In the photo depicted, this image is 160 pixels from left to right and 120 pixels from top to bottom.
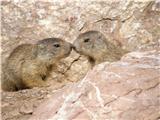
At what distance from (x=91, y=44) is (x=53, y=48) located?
1.75 feet

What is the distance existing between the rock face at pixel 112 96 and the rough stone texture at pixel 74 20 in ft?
8.01

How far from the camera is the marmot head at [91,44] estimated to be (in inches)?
326

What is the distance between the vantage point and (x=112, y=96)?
5.68 metres

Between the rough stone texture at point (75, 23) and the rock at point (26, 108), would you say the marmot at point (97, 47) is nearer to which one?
the rough stone texture at point (75, 23)

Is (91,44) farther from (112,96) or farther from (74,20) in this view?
(112,96)

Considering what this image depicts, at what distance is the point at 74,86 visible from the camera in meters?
6.17

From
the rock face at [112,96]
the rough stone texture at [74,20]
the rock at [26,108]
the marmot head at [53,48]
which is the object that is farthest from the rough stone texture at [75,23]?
the rock face at [112,96]

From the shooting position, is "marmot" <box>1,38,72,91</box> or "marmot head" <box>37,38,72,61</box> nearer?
"marmot" <box>1,38,72,91</box>

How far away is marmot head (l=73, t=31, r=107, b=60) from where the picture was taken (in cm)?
827

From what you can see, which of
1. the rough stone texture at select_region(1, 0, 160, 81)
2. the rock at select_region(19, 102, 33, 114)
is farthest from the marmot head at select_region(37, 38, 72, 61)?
the rock at select_region(19, 102, 33, 114)

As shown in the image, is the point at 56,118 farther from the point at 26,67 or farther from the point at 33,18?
the point at 33,18

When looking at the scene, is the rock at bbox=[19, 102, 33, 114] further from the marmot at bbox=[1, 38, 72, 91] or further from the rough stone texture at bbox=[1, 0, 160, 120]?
the rough stone texture at bbox=[1, 0, 160, 120]

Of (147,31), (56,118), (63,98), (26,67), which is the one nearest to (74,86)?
(63,98)

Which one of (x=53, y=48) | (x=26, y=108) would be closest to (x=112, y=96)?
(x=26, y=108)
